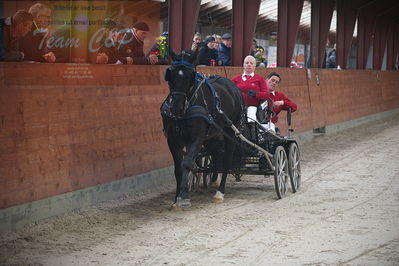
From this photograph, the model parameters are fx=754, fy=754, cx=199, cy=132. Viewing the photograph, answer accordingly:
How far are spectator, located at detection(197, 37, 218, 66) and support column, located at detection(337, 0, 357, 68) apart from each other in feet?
42.6

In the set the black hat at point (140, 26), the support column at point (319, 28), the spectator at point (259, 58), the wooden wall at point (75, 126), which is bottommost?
the wooden wall at point (75, 126)

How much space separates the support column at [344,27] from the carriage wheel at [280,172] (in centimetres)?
1597

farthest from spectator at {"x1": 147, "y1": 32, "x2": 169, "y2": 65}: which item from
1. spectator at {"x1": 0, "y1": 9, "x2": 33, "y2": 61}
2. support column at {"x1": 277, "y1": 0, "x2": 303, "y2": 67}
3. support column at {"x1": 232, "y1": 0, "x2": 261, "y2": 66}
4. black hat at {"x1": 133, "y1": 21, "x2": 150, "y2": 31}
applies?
support column at {"x1": 277, "y1": 0, "x2": 303, "y2": 67}

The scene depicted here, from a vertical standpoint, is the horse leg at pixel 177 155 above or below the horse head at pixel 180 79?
below

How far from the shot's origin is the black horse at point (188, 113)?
8758mm

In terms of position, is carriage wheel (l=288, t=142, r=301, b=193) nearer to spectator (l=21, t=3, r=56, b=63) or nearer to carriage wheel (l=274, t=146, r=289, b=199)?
carriage wheel (l=274, t=146, r=289, b=199)

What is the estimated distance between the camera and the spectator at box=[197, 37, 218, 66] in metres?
13.0

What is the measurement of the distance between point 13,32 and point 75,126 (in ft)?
4.79

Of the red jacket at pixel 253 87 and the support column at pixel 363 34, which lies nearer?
the red jacket at pixel 253 87

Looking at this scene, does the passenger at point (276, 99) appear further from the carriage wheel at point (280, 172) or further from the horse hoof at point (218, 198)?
the horse hoof at point (218, 198)

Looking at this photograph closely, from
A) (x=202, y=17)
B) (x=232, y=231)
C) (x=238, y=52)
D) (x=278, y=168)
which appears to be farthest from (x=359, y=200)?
(x=202, y=17)

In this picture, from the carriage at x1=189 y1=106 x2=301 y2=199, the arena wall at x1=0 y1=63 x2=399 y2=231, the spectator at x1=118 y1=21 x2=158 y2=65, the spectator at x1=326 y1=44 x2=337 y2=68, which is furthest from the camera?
the spectator at x1=326 y1=44 x2=337 y2=68

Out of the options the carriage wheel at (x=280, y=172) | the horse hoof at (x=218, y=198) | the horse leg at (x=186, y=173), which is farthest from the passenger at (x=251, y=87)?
the horse leg at (x=186, y=173)

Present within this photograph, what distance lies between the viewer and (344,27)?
1046 inches
